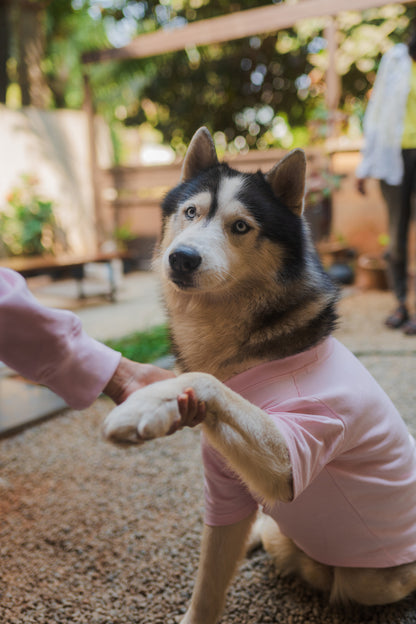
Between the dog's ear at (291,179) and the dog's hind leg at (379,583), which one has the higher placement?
the dog's ear at (291,179)

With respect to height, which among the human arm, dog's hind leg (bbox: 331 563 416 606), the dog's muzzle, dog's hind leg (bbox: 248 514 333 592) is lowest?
dog's hind leg (bbox: 248 514 333 592)

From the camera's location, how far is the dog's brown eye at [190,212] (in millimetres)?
1485

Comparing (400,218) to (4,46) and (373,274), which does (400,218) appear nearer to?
(373,274)

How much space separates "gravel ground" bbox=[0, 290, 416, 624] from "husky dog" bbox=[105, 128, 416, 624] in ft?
0.41

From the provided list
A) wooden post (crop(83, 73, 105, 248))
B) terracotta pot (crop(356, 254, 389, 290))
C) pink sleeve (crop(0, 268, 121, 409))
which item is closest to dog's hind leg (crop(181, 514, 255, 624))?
pink sleeve (crop(0, 268, 121, 409))

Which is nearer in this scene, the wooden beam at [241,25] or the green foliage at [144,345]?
the green foliage at [144,345]

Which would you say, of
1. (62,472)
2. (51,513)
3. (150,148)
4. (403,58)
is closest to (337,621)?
(51,513)

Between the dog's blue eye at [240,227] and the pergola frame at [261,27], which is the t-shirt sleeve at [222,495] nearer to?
the dog's blue eye at [240,227]

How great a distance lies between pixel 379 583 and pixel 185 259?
998 millimetres

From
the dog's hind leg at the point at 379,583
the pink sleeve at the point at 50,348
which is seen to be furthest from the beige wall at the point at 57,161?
the dog's hind leg at the point at 379,583

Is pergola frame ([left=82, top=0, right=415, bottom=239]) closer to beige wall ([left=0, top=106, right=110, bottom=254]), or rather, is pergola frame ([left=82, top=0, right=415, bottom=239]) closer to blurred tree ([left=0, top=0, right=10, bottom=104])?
beige wall ([left=0, top=106, right=110, bottom=254])

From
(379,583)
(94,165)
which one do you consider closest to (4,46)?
(94,165)

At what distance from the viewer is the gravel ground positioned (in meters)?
1.46

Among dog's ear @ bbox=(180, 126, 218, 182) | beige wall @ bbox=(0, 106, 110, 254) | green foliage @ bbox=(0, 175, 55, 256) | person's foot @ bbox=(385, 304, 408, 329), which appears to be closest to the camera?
dog's ear @ bbox=(180, 126, 218, 182)
